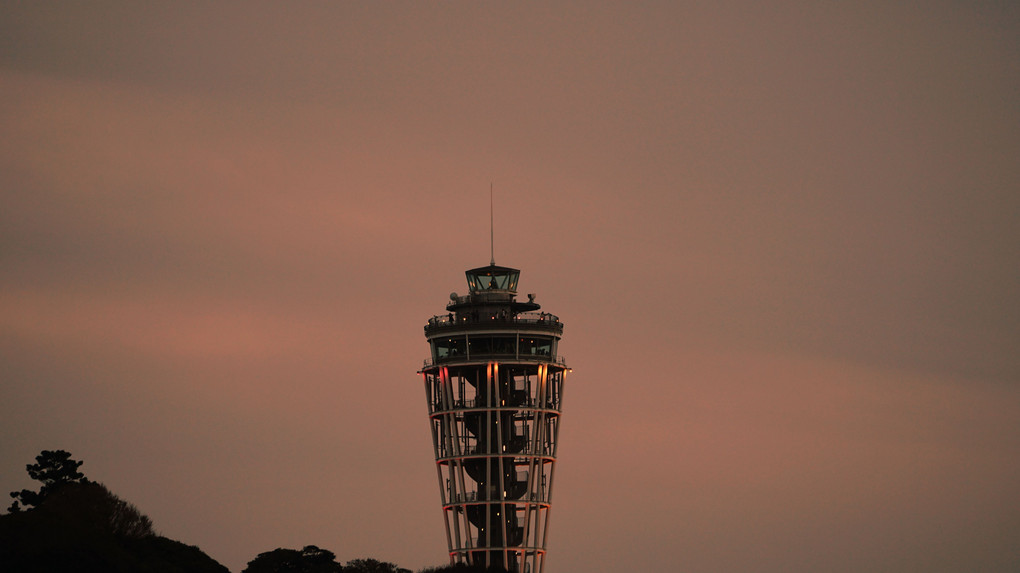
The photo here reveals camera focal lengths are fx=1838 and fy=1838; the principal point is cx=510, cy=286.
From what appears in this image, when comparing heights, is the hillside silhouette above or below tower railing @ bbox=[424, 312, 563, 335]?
below

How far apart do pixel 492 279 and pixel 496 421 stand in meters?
16.5

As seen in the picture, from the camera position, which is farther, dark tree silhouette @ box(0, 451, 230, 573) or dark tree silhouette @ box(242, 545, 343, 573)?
dark tree silhouette @ box(242, 545, 343, 573)

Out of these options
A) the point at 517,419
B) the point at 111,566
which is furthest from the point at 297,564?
the point at 111,566

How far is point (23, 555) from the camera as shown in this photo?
14662cm

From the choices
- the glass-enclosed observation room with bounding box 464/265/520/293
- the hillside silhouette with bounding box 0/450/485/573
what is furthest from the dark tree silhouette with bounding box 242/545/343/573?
the glass-enclosed observation room with bounding box 464/265/520/293

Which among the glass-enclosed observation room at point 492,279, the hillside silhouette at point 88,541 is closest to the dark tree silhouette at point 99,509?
the hillside silhouette at point 88,541

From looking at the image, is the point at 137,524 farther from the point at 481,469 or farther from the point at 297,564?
the point at 481,469

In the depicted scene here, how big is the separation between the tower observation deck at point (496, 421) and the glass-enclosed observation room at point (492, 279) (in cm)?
276

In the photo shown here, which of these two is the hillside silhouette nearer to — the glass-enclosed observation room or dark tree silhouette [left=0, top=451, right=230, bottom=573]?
dark tree silhouette [left=0, top=451, right=230, bottom=573]

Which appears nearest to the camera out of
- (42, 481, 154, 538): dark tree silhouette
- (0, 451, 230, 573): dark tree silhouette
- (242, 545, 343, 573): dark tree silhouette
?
(0, 451, 230, 573): dark tree silhouette

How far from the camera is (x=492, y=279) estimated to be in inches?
7741

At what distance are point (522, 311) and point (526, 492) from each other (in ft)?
62.9

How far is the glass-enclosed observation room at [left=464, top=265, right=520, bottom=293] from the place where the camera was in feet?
644

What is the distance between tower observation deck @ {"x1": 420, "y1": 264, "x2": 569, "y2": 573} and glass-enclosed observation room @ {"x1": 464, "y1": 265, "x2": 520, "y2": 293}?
109 inches
